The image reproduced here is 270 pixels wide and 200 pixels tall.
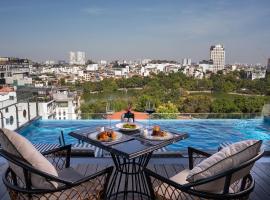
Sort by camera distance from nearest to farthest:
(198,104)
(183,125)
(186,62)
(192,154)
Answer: (192,154)
(183,125)
(198,104)
(186,62)

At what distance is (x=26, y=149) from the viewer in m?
1.82

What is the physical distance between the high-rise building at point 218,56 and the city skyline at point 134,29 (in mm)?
453

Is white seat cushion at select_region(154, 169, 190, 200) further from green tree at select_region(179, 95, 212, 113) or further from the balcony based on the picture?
green tree at select_region(179, 95, 212, 113)

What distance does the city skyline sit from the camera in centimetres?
959

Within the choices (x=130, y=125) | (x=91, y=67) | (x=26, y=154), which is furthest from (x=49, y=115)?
(x=91, y=67)

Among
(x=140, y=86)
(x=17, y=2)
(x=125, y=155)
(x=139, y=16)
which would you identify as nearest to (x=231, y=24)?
(x=139, y=16)

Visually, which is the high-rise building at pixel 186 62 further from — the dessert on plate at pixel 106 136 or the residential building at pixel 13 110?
the dessert on plate at pixel 106 136

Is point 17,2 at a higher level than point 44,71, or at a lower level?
higher

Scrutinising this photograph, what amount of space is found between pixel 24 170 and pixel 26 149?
0.48 ft

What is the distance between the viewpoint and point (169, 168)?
3.42m

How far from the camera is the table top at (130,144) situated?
2.01 m

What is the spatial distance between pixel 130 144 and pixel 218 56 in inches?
514

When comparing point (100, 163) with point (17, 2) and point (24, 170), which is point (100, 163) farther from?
point (17, 2)

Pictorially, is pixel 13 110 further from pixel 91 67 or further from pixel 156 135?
pixel 91 67
